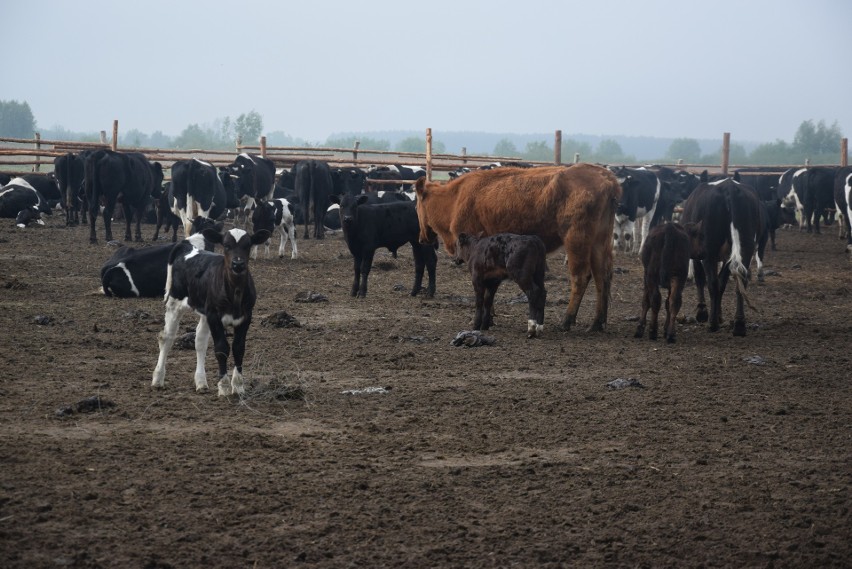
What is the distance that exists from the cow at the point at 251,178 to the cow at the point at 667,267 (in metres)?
17.0

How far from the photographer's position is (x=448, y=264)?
2008 centimetres

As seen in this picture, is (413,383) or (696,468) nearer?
(696,468)

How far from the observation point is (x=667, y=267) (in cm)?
1122

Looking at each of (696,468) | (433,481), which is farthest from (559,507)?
(696,468)

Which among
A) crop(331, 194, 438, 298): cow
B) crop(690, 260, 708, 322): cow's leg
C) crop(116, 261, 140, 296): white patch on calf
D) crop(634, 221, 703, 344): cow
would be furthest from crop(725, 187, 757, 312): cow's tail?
crop(116, 261, 140, 296): white patch on calf

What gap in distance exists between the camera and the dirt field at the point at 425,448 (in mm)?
5273

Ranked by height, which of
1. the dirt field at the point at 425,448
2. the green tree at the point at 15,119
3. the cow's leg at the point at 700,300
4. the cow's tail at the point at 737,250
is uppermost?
the green tree at the point at 15,119

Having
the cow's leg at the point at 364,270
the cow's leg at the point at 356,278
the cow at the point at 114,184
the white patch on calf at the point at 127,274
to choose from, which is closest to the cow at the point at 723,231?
the cow's leg at the point at 364,270

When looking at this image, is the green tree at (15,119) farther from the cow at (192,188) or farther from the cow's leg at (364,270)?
the cow's leg at (364,270)

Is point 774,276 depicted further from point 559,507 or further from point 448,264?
point 559,507

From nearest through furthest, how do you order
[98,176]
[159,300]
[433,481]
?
[433,481]
[159,300]
[98,176]

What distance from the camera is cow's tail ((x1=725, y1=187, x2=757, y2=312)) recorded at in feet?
39.8

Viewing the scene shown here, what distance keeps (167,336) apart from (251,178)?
19.2 meters

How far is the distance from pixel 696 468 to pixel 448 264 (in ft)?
44.5
